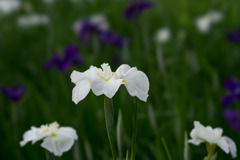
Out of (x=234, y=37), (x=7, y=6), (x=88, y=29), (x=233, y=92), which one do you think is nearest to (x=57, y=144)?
(x=233, y=92)

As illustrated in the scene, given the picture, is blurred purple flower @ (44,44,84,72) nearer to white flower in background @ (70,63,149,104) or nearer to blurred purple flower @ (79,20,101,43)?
blurred purple flower @ (79,20,101,43)

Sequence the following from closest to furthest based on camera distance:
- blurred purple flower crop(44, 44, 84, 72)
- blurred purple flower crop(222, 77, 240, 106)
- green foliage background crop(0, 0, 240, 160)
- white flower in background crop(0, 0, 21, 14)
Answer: blurred purple flower crop(222, 77, 240, 106), green foliage background crop(0, 0, 240, 160), blurred purple flower crop(44, 44, 84, 72), white flower in background crop(0, 0, 21, 14)

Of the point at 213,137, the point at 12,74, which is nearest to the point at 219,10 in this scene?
the point at 12,74

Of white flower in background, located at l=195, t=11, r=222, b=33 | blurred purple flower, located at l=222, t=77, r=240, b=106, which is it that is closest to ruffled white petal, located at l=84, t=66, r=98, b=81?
blurred purple flower, located at l=222, t=77, r=240, b=106

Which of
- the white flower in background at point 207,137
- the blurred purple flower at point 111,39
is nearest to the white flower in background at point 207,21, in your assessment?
the blurred purple flower at point 111,39

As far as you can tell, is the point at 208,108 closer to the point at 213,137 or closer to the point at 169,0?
the point at 213,137
